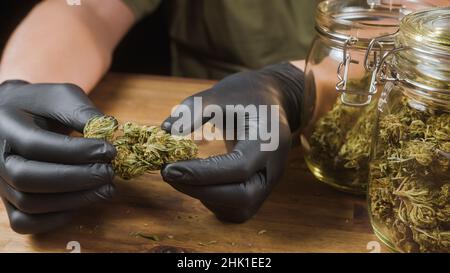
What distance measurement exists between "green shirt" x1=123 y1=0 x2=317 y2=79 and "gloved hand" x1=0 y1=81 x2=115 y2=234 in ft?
1.76

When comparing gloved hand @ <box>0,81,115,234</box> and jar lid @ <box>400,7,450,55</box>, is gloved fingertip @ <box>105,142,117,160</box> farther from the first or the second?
jar lid @ <box>400,7,450,55</box>

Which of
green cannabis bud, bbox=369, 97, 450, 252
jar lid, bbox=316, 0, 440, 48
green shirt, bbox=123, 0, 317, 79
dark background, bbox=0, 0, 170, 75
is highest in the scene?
jar lid, bbox=316, 0, 440, 48

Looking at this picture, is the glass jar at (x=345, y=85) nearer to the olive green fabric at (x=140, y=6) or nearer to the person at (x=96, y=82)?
the person at (x=96, y=82)

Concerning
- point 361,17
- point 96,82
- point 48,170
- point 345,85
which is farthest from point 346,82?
point 96,82

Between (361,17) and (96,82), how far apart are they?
568 mm

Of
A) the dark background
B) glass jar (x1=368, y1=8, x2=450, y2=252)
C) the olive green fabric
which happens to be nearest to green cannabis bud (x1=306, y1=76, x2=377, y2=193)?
glass jar (x1=368, y1=8, x2=450, y2=252)

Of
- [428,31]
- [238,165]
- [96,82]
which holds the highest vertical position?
[428,31]

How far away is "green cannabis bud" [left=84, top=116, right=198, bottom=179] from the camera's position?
0.73 metres

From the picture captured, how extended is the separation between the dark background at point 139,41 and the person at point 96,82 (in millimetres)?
196

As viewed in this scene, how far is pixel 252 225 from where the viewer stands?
31.2 inches

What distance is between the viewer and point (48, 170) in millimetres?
714

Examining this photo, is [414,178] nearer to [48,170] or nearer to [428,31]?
[428,31]

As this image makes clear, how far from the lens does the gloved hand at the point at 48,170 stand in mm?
709
